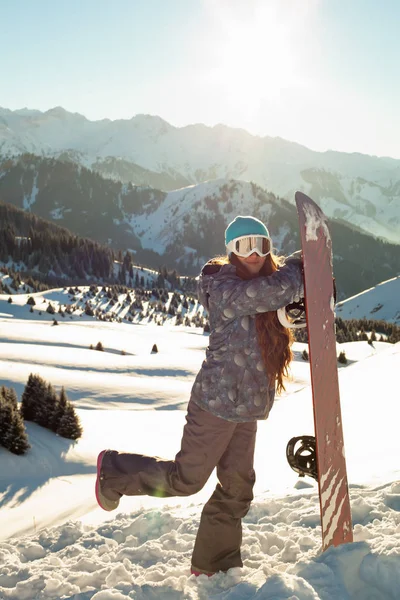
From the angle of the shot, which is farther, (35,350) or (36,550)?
(35,350)

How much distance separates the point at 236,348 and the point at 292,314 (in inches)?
16.0

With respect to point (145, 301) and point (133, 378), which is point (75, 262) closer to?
point (145, 301)

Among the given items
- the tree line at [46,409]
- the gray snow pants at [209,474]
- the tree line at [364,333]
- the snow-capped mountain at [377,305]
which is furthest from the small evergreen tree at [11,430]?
the snow-capped mountain at [377,305]

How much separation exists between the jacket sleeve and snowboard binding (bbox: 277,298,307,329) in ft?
0.33

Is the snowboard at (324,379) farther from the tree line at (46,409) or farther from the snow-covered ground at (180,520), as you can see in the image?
the tree line at (46,409)

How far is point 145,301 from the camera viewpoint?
53281 millimetres

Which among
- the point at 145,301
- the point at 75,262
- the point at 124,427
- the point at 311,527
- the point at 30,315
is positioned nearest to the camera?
the point at 311,527

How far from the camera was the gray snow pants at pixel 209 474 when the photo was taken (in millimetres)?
2898

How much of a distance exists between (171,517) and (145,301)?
49.6 m

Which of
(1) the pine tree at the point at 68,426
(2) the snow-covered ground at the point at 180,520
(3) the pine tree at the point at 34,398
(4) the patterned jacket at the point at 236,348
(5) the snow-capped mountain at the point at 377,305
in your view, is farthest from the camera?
(5) the snow-capped mountain at the point at 377,305

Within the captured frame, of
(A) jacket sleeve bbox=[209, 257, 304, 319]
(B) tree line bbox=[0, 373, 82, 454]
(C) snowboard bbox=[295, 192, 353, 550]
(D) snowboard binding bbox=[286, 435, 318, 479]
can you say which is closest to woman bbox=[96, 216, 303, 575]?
(A) jacket sleeve bbox=[209, 257, 304, 319]

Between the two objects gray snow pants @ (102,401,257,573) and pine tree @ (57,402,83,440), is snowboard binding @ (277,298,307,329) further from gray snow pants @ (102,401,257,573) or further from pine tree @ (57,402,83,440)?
pine tree @ (57,402,83,440)

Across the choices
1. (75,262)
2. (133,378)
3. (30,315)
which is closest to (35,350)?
(133,378)

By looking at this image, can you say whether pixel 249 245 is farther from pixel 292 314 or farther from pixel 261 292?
pixel 292 314
